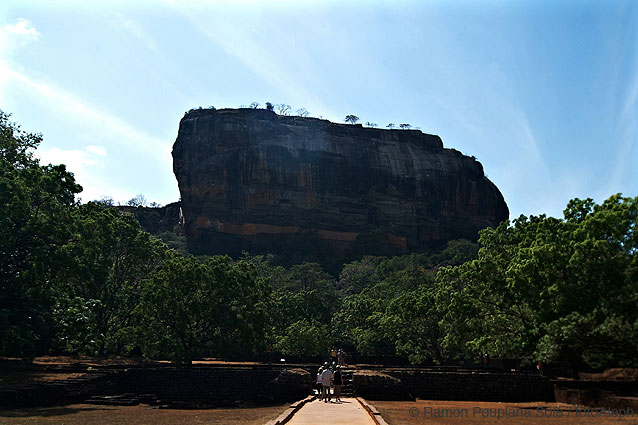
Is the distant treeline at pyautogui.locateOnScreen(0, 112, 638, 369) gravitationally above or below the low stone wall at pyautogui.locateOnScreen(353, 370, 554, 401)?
above

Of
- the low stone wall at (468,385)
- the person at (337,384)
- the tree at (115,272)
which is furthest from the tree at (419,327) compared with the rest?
the person at (337,384)

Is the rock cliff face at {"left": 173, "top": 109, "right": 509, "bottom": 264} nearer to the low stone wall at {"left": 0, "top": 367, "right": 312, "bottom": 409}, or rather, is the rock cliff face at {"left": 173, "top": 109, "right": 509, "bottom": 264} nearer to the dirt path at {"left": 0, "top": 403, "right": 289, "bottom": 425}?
the low stone wall at {"left": 0, "top": 367, "right": 312, "bottom": 409}

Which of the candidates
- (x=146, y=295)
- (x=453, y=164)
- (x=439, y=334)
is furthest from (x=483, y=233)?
(x=453, y=164)

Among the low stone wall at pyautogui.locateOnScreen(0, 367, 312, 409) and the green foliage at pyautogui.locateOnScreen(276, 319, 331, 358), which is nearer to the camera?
the low stone wall at pyautogui.locateOnScreen(0, 367, 312, 409)

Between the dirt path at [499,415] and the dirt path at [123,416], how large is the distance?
372 centimetres

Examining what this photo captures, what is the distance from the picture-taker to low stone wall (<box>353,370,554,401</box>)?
73.0 feet

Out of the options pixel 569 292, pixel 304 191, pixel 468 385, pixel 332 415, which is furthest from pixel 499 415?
pixel 304 191

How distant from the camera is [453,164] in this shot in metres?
114

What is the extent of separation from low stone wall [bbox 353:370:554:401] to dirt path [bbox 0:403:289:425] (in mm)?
6251

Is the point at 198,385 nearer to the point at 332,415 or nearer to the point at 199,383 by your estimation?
the point at 199,383

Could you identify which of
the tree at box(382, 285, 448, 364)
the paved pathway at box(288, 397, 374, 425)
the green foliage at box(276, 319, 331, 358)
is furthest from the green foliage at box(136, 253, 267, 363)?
the paved pathway at box(288, 397, 374, 425)

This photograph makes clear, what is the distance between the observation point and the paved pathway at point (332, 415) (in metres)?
12.8

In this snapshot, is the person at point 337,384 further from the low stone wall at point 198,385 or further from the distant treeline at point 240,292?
the distant treeline at point 240,292

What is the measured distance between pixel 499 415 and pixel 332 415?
5.73m
